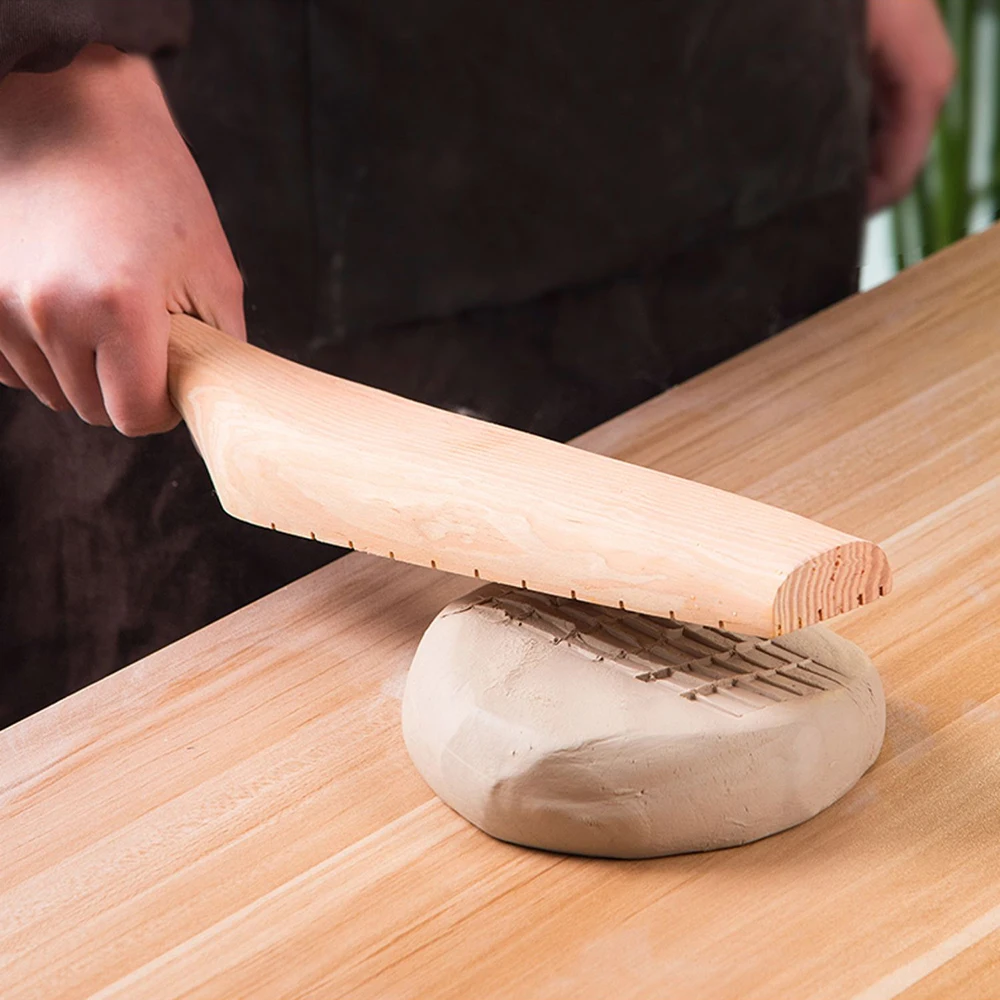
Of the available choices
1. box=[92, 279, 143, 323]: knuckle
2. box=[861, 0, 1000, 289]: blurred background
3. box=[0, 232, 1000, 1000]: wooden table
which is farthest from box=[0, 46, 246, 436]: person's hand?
box=[861, 0, 1000, 289]: blurred background

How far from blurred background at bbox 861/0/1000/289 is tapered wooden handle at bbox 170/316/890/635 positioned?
867 mm

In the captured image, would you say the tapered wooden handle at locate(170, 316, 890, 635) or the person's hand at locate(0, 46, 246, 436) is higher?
the person's hand at locate(0, 46, 246, 436)

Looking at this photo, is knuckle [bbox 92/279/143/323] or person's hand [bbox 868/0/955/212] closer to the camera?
knuckle [bbox 92/279/143/323]

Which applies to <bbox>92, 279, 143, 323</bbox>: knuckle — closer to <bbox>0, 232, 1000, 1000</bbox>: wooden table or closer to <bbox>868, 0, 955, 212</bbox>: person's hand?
<bbox>0, 232, 1000, 1000</bbox>: wooden table

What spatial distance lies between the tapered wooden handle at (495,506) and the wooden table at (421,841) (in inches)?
3.9

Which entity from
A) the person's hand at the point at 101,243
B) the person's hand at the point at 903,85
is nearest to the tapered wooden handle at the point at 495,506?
the person's hand at the point at 101,243

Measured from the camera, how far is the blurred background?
1397 millimetres

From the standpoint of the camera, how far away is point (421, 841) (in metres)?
0.58

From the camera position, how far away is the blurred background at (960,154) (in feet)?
4.58

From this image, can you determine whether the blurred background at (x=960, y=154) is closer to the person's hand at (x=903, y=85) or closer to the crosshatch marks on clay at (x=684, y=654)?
the person's hand at (x=903, y=85)

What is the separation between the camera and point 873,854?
542 mm

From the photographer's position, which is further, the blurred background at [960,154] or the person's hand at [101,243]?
the blurred background at [960,154]

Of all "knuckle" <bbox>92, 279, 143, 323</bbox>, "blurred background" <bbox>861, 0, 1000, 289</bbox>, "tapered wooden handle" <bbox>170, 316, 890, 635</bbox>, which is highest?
"knuckle" <bbox>92, 279, 143, 323</bbox>

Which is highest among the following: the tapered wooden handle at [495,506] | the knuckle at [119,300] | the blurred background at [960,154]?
the knuckle at [119,300]
